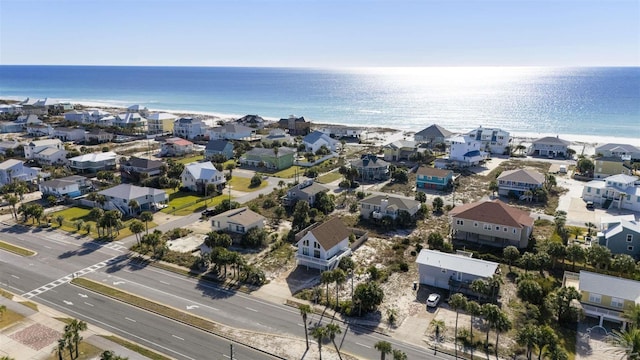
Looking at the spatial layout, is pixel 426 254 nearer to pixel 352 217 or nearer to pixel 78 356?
pixel 352 217

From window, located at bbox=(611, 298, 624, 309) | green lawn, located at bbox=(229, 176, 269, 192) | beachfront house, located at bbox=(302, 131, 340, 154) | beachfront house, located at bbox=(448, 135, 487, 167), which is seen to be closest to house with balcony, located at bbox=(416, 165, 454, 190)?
beachfront house, located at bbox=(448, 135, 487, 167)

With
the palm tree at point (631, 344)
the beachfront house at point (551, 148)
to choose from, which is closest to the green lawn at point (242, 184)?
the palm tree at point (631, 344)

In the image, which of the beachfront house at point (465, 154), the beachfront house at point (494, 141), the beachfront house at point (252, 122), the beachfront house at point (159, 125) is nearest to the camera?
the beachfront house at point (465, 154)

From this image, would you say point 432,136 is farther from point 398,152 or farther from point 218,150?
point 218,150

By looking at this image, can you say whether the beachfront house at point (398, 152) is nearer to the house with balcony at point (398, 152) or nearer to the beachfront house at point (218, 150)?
the house with balcony at point (398, 152)

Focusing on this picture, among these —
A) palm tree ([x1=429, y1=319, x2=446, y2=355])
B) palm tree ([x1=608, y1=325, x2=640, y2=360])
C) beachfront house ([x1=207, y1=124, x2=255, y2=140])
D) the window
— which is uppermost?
beachfront house ([x1=207, y1=124, x2=255, y2=140])

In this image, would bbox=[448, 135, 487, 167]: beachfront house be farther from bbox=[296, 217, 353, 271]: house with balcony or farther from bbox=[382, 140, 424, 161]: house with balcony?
bbox=[296, 217, 353, 271]: house with balcony

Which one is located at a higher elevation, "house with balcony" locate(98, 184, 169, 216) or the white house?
the white house
